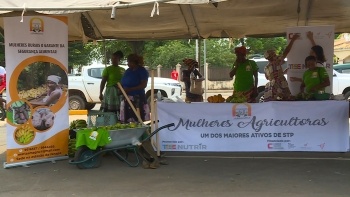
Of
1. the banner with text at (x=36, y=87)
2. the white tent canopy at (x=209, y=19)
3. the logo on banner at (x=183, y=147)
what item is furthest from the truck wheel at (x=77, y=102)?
the logo on banner at (x=183, y=147)

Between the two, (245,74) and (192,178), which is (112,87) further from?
(192,178)

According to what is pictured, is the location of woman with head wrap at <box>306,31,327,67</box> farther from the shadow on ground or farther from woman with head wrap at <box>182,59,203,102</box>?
woman with head wrap at <box>182,59,203,102</box>

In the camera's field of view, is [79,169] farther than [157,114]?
No

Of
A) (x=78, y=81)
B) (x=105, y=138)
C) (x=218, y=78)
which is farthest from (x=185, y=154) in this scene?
(x=218, y=78)

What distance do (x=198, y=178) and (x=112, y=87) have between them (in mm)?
3324

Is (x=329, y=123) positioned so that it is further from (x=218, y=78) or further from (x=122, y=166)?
(x=218, y=78)

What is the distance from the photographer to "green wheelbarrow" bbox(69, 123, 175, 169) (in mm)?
6309

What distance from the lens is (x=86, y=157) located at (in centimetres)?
643

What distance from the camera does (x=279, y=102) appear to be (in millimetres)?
6770

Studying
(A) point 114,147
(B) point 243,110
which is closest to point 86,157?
(A) point 114,147

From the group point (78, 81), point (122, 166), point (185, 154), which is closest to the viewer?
point (122, 166)

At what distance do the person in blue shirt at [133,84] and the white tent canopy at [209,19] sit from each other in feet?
3.52

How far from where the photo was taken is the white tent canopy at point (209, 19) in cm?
768

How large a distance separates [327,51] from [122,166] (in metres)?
4.85
